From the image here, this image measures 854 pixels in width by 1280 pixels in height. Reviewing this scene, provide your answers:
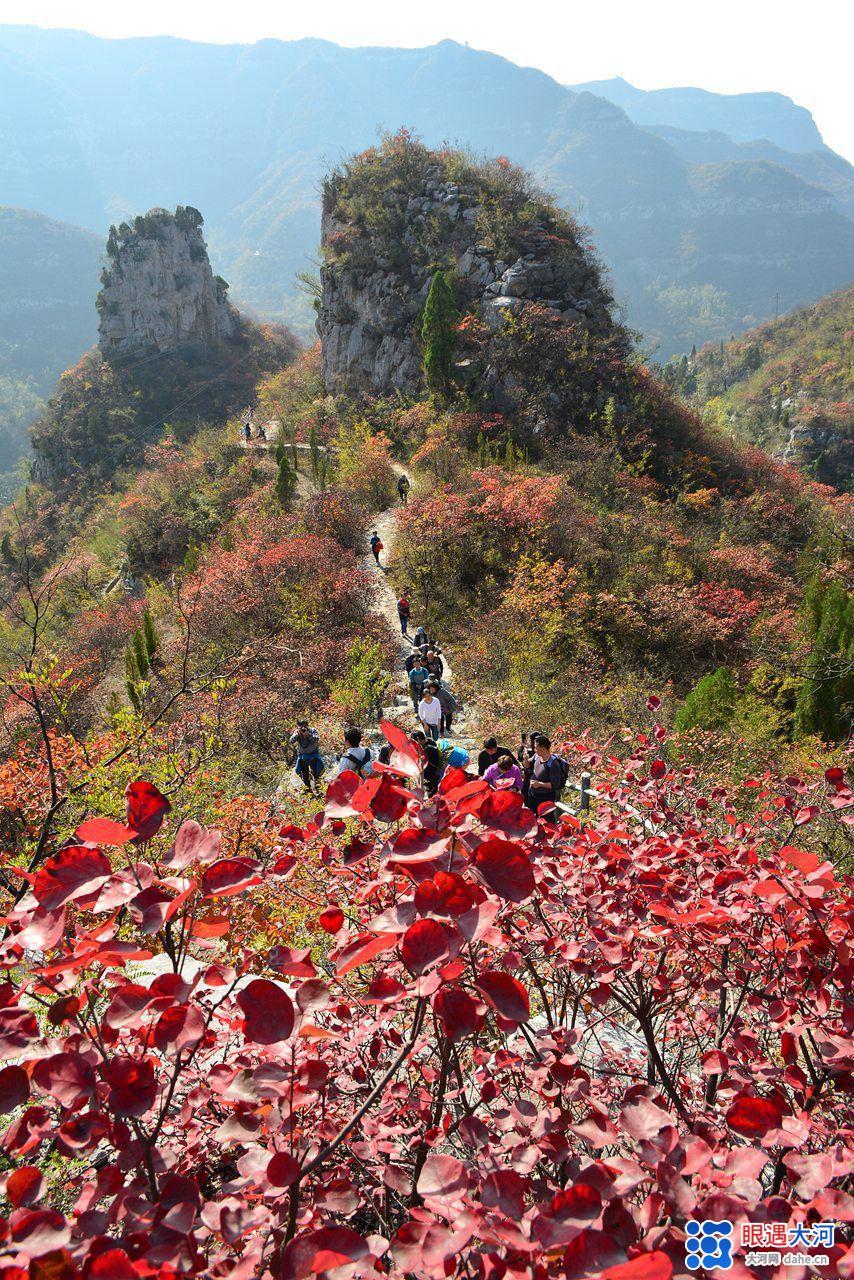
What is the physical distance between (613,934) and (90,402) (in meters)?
48.2

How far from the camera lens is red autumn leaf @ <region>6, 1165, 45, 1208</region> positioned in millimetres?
992

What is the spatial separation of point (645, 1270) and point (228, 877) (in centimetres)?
82

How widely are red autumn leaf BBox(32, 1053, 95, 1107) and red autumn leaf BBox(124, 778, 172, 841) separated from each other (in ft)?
1.17

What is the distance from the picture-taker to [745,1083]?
4.83 ft

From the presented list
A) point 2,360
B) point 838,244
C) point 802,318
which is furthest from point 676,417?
point 838,244

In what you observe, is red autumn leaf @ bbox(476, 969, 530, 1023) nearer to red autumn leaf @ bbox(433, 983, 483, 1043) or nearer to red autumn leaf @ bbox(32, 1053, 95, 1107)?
red autumn leaf @ bbox(433, 983, 483, 1043)

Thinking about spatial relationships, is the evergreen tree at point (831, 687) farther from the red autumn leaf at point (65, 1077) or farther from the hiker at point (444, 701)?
the red autumn leaf at point (65, 1077)

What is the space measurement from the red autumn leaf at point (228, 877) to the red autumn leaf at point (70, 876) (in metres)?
0.17

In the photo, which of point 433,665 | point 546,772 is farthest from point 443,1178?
point 433,665

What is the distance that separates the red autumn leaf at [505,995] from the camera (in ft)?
3.29

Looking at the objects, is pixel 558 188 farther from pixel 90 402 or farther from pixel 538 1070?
pixel 538 1070

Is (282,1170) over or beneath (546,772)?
over

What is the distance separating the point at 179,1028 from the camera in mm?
1097

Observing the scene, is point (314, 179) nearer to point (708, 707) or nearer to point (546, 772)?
point (708, 707)
